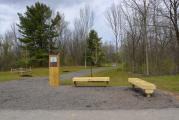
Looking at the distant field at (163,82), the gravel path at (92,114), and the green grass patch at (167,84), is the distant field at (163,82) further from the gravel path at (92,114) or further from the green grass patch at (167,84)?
the gravel path at (92,114)

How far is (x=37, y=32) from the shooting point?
54.0 meters

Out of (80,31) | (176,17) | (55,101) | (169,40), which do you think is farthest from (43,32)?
(55,101)

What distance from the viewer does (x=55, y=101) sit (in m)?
10.8

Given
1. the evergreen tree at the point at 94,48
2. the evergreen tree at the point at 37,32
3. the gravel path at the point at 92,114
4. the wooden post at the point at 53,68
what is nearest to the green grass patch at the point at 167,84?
the wooden post at the point at 53,68

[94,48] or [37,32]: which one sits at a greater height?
[37,32]

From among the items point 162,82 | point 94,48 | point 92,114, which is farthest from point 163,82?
point 94,48

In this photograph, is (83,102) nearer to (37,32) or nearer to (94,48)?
(37,32)

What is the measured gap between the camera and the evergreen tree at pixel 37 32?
54062mm

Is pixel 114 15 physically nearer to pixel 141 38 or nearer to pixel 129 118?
pixel 141 38

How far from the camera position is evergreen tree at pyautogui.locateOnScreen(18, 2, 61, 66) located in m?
54.1

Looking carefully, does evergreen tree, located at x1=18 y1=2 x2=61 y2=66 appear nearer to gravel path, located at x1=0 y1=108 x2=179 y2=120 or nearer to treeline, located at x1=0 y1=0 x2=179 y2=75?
treeline, located at x1=0 y1=0 x2=179 y2=75

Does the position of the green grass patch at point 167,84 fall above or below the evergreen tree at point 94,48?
below

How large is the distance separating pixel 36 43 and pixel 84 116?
48168mm

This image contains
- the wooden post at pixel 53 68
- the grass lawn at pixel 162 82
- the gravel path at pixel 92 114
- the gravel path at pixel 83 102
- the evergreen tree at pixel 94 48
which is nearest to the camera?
the gravel path at pixel 92 114
